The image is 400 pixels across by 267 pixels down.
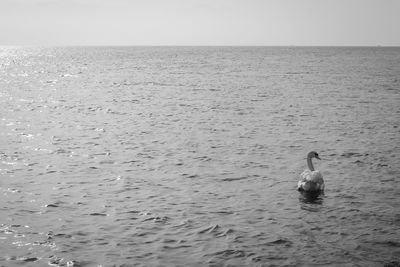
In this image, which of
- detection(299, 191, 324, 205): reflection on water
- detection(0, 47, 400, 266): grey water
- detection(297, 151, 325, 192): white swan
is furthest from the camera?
detection(297, 151, 325, 192): white swan

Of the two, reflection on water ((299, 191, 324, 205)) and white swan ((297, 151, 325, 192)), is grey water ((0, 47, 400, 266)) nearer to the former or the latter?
reflection on water ((299, 191, 324, 205))

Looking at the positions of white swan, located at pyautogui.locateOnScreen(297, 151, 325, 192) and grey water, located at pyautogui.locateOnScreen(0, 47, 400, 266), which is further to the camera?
white swan, located at pyautogui.locateOnScreen(297, 151, 325, 192)

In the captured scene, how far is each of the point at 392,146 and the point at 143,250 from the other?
2159 cm

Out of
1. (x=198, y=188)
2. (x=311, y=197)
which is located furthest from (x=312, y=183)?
(x=198, y=188)

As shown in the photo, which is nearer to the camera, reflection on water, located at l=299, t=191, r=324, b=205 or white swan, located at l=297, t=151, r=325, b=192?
reflection on water, located at l=299, t=191, r=324, b=205

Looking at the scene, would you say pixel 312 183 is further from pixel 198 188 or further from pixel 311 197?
pixel 198 188

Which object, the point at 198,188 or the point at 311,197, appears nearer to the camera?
the point at 311,197

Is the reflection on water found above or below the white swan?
below

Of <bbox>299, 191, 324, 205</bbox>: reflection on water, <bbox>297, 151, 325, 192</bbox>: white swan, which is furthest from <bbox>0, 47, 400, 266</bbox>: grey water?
<bbox>297, 151, 325, 192</bbox>: white swan

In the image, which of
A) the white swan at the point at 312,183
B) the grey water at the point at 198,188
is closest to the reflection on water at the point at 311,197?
the grey water at the point at 198,188

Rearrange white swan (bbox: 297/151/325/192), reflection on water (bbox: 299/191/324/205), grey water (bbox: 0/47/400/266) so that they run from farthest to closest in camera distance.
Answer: white swan (bbox: 297/151/325/192)
reflection on water (bbox: 299/191/324/205)
grey water (bbox: 0/47/400/266)

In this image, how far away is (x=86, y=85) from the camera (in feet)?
259

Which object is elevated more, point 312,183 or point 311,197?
point 312,183

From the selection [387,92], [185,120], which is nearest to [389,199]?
[185,120]
